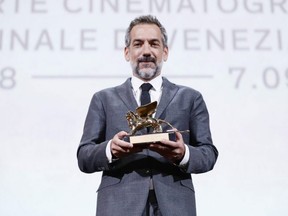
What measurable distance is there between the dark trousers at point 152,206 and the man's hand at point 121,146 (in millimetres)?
118

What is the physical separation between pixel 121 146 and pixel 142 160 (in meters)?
0.11

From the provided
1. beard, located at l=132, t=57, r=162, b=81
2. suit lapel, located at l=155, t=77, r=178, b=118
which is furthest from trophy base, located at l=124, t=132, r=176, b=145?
beard, located at l=132, t=57, r=162, b=81

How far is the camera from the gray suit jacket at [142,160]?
940mm

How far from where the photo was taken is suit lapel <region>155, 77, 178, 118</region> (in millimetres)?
1017
